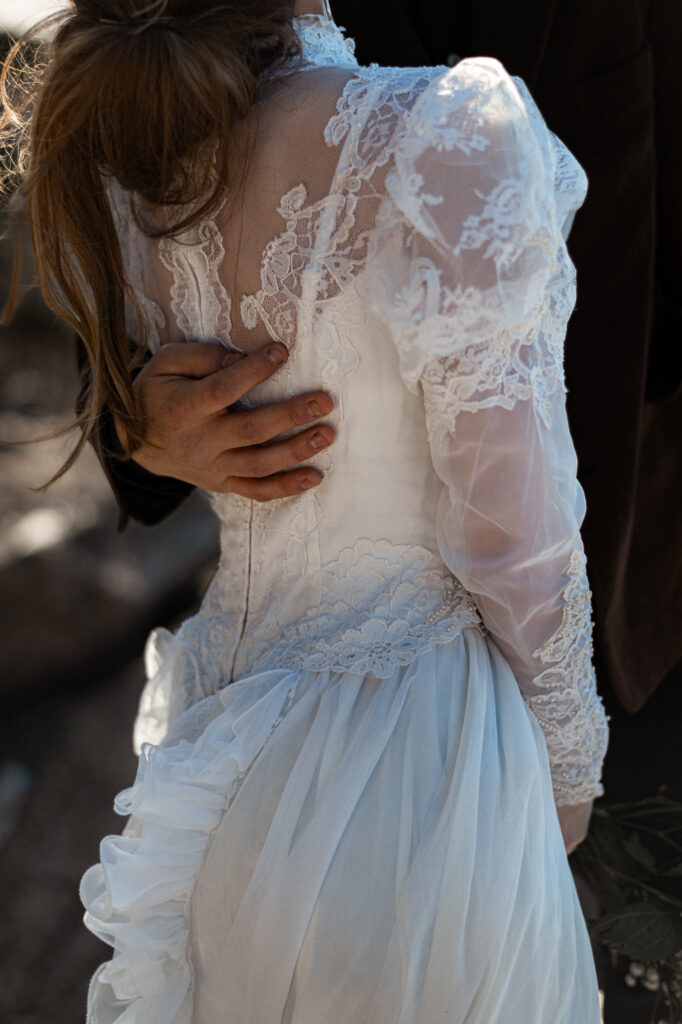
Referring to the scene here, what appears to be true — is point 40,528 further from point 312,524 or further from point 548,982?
point 548,982

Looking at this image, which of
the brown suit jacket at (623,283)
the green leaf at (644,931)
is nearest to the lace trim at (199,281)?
the brown suit jacket at (623,283)

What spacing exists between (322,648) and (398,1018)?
0.36m

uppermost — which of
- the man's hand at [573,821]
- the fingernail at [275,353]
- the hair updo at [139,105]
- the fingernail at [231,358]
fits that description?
the hair updo at [139,105]

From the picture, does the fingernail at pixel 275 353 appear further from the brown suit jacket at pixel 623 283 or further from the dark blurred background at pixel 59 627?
the dark blurred background at pixel 59 627

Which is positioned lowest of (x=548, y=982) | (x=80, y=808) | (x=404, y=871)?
(x=80, y=808)

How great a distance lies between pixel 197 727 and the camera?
106cm

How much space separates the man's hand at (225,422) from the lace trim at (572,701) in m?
0.31

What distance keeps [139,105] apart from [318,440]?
1.19 feet

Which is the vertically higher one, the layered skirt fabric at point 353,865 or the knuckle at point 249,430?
the knuckle at point 249,430

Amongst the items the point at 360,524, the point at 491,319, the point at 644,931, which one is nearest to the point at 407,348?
the point at 491,319

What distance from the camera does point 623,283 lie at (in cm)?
127

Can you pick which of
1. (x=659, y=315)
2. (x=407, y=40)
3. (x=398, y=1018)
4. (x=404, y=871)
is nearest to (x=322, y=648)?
(x=404, y=871)

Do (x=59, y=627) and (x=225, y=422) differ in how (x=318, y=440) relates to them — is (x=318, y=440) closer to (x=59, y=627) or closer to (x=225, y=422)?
(x=225, y=422)

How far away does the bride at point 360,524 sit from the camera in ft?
2.56
